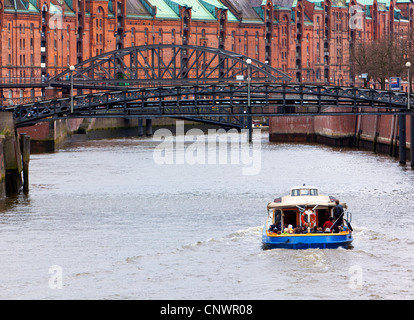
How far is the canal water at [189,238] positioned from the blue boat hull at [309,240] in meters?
0.38

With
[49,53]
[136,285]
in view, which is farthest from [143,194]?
[49,53]

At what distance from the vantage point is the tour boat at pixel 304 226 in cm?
4334

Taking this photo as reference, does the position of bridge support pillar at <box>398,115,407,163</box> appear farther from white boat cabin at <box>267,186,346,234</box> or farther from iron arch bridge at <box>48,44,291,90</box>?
white boat cabin at <box>267,186,346,234</box>

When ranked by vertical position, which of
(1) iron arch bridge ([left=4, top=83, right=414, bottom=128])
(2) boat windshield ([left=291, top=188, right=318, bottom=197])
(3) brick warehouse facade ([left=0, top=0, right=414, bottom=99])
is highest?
(3) brick warehouse facade ([left=0, top=0, right=414, bottom=99])

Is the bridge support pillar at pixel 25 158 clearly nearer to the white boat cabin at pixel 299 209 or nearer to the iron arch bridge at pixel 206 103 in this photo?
the iron arch bridge at pixel 206 103

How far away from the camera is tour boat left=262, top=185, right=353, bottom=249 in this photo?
43.3 metres

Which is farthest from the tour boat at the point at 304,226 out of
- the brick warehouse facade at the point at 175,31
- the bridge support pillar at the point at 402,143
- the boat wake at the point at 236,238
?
the brick warehouse facade at the point at 175,31

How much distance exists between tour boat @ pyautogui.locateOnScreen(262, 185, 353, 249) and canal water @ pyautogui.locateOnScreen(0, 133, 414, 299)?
0.50m

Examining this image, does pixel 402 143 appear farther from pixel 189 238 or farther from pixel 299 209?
pixel 189 238

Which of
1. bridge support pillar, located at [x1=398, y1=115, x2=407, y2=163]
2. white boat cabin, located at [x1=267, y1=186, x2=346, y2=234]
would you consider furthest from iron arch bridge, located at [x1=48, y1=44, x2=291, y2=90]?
white boat cabin, located at [x1=267, y1=186, x2=346, y2=234]
